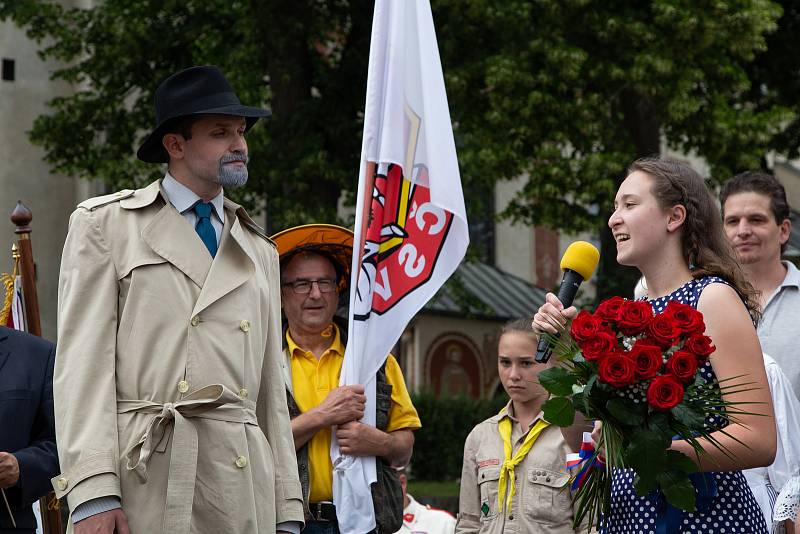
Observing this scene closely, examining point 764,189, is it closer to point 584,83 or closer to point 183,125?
point 183,125

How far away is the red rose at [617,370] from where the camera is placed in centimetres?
386

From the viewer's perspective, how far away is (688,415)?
388 centimetres

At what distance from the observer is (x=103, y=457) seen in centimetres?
405

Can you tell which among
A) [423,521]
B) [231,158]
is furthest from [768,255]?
[423,521]

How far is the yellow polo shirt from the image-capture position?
5806 millimetres

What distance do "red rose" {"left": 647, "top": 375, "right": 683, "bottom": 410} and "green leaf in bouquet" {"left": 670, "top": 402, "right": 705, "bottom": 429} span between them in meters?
0.04

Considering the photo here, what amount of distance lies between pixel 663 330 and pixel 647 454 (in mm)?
380

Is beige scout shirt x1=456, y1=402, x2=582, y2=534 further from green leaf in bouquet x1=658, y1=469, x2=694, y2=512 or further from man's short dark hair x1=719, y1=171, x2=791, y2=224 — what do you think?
green leaf in bouquet x1=658, y1=469, x2=694, y2=512

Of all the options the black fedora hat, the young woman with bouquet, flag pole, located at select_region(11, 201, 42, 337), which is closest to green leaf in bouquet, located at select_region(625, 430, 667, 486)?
the young woman with bouquet

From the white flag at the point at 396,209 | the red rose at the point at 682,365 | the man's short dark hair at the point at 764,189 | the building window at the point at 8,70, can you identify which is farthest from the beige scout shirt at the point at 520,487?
the building window at the point at 8,70

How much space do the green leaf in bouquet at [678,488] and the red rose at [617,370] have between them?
1.09 feet

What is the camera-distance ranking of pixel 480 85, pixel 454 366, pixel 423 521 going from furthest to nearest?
pixel 454 366
pixel 480 85
pixel 423 521

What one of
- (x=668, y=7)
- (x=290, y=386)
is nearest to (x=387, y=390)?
(x=290, y=386)

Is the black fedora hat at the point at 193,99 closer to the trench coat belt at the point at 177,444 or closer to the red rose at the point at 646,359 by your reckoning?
the trench coat belt at the point at 177,444
